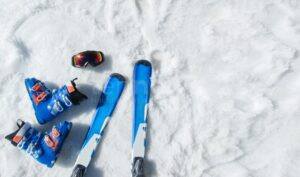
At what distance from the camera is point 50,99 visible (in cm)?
226

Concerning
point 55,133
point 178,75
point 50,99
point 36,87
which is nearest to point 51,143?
point 55,133

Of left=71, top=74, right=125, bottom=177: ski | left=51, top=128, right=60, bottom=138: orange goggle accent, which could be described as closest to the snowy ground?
left=71, top=74, right=125, bottom=177: ski

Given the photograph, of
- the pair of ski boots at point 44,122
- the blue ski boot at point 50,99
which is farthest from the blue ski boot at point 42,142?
the blue ski boot at point 50,99

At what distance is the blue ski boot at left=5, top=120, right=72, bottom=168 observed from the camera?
217 cm

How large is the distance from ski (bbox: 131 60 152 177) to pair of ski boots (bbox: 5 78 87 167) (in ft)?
1.40

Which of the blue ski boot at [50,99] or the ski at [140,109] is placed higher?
the blue ski boot at [50,99]

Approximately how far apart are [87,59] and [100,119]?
49cm

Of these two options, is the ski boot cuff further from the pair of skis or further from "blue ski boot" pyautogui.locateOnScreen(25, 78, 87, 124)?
the pair of skis

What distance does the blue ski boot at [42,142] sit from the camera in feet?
7.11

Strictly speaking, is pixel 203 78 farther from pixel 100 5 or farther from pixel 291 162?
pixel 100 5

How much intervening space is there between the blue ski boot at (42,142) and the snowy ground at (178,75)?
12 cm

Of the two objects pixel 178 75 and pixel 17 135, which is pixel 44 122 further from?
pixel 178 75

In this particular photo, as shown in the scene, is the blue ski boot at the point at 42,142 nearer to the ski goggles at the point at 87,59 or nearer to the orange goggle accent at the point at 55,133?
the orange goggle accent at the point at 55,133

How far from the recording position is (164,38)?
7.92 ft
